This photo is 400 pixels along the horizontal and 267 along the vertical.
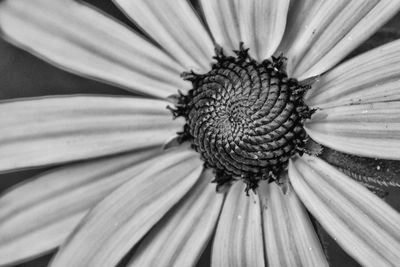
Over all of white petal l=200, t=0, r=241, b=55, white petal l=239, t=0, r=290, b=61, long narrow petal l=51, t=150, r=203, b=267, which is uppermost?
white petal l=200, t=0, r=241, b=55

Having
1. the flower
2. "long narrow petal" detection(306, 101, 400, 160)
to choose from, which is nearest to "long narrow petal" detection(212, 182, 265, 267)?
the flower

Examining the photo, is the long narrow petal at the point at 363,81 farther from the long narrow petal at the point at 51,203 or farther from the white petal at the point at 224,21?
the long narrow petal at the point at 51,203

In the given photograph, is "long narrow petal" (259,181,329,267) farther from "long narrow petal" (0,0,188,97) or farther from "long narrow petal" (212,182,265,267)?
"long narrow petal" (0,0,188,97)

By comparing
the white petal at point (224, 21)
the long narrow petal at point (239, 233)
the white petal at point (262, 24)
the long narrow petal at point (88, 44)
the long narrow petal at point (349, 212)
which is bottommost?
the long narrow petal at point (349, 212)

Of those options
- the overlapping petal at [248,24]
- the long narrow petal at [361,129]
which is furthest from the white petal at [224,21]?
the long narrow petal at [361,129]

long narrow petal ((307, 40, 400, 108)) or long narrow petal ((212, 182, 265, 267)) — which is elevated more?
long narrow petal ((307, 40, 400, 108))

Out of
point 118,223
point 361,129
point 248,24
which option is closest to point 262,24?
point 248,24

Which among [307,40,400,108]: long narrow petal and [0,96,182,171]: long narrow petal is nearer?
[307,40,400,108]: long narrow petal

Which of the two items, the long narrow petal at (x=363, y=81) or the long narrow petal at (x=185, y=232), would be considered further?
the long narrow petal at (x=185, y=232)
